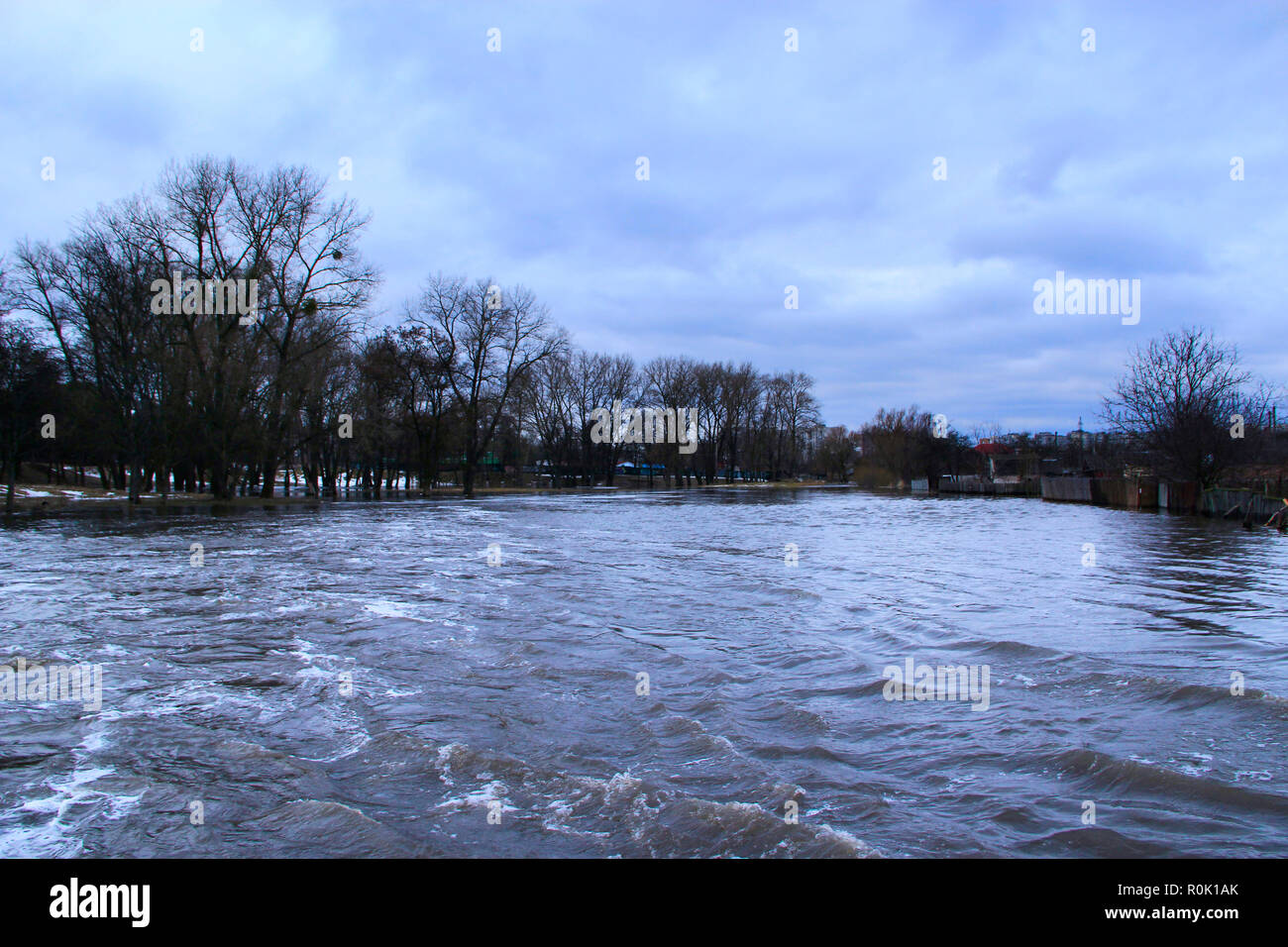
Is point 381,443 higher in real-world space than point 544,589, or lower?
higher

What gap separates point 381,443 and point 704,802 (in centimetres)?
5909

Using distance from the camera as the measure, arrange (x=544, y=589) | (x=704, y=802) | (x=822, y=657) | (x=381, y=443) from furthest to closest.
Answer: (x=381, y=443)
(x=544, y=589)
(x=822, y=657)
(x=704, y=802)

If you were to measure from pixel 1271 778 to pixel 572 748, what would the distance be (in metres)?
4.63

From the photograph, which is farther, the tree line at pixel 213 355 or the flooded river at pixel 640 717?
the tree line at pixel 213 355

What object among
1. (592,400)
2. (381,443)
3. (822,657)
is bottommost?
(822,657)

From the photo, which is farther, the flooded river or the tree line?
the tree line

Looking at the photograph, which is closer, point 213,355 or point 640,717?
point 640,717

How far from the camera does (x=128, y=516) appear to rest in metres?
32.6

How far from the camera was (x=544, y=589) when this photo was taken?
1402cm

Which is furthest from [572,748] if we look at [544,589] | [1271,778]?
[544,589]

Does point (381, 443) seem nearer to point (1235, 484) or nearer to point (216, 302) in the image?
point (216, 302)

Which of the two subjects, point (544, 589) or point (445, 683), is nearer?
point (445, 683)
